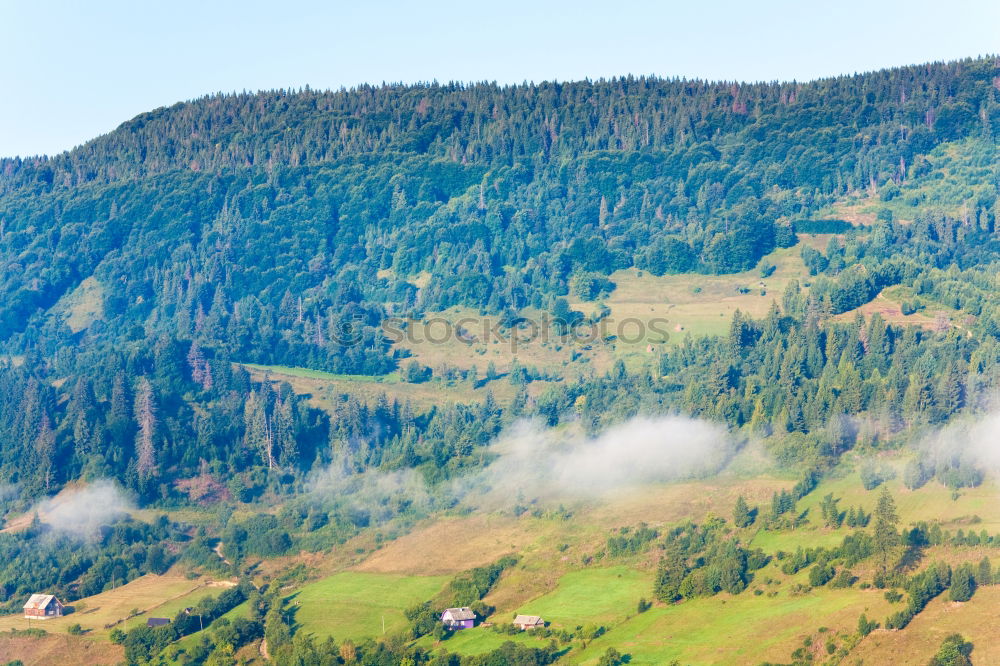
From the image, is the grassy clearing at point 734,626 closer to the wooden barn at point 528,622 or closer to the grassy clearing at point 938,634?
the grassy clearing at point 938,634

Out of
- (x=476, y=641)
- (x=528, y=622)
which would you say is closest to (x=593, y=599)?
(x=528, y=622)

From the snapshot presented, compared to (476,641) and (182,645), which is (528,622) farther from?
(182,645)

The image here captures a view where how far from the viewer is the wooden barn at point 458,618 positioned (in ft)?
614

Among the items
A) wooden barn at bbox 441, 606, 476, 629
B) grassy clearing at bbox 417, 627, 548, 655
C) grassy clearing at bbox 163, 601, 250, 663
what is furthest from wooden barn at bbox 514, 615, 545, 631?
grassy clearing at bbox 163, 601, 250, 663

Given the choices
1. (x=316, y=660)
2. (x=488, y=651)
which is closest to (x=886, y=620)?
(x=488, y=651)

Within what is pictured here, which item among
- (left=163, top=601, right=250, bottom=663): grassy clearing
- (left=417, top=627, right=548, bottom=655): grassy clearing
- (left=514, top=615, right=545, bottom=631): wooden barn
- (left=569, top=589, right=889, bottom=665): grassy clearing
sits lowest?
(left=163, top=601, right=250, bottom=663): grassy clearing

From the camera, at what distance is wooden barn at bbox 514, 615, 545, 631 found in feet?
600

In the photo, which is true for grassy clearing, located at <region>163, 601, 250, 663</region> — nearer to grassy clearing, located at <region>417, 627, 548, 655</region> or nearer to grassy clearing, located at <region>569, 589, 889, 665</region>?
grassy clearing, located at <region>417, 627, 548, 655</region>

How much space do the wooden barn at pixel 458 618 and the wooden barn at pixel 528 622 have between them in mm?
6184

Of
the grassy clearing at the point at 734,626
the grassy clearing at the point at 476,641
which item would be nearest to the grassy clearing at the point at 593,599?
the grassy clearing at the point at 734,626

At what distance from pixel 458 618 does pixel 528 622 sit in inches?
364

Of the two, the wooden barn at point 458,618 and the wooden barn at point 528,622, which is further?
the wooden barn at point 458,618

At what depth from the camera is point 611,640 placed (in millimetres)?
177000

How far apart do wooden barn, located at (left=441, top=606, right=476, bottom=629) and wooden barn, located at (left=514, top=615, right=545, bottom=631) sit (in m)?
6.18
